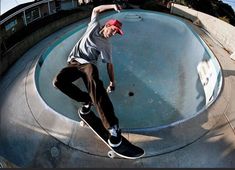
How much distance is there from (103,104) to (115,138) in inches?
29.2

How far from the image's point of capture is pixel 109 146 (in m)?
5.90

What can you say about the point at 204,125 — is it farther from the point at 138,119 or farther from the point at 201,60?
the point at 201,60

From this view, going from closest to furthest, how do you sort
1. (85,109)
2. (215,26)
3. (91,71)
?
(91,71), (85,109), (215,26)

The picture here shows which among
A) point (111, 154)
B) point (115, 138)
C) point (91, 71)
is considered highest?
point (91, 71)

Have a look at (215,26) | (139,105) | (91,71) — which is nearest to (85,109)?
(91,71)

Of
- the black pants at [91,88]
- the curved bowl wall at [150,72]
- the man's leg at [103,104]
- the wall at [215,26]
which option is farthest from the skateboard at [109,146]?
the wall at [215,26]

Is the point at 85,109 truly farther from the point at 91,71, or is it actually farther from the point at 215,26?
the point at 215,26

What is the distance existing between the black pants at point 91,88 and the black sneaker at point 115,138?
18 cm

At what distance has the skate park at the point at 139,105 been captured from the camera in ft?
20.1

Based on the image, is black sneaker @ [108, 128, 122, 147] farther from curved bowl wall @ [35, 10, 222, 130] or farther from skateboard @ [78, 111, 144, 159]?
curved bowl wall @ [35, 10, 222, 130]

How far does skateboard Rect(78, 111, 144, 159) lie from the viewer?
5.71 metres

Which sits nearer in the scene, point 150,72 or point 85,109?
point 85,109

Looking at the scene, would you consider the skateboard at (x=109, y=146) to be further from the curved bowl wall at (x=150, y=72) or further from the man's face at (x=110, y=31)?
the man's face at (x=110, y=31)

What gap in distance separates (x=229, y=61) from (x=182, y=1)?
915 cm
